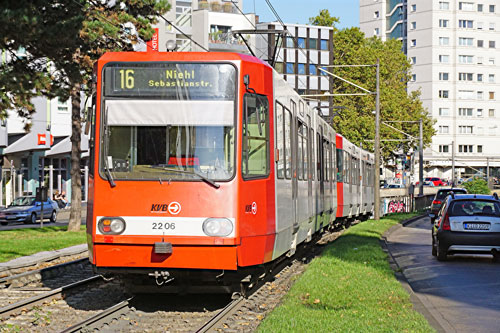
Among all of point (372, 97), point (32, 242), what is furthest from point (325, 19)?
point (32, 242)

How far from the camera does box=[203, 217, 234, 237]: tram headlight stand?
10.4m

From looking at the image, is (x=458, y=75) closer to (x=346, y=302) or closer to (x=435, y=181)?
(x=435, y=181)

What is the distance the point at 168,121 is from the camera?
1066 centimetres

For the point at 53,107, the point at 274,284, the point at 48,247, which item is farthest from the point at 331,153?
the point at 53,107

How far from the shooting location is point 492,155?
115188 mm

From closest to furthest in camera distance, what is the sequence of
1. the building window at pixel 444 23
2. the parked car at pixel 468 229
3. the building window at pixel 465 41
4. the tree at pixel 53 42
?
1. the parked car at pixel 468 229
2. the tree at pixel 53 42
3. the building window at pixel 444 23
4. the building window at pixel 465 41

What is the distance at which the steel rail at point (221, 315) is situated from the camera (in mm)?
9303

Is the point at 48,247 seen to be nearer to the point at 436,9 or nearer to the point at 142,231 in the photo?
the point at 142,231

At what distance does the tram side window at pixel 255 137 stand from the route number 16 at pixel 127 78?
1.46m

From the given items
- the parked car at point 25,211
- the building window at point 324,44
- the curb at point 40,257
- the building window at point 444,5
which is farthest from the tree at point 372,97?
the curb at point 40,257

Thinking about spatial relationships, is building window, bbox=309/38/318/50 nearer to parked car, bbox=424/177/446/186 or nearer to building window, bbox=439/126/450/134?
parked car, bbox=424/177/446/186

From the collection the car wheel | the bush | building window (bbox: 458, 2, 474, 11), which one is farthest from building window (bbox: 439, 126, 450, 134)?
the car wheel

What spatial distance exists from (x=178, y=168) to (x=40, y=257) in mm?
9292

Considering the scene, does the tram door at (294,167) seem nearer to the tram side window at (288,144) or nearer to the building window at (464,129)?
the tram side window at (288,144)
